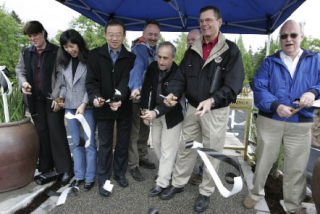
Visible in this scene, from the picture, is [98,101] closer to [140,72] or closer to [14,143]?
[140,72]

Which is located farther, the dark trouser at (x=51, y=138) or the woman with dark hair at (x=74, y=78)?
the dark trouser at (x=51, y=138)

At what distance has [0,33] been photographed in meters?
17.2

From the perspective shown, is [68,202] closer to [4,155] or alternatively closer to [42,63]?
[4,155]

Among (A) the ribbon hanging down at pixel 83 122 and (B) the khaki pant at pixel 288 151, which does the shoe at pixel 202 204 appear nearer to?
(B) the khaki pant at pixel 288 151

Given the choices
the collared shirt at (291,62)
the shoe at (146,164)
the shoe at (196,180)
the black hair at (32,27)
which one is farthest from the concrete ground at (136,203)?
the black hair at (32,27)

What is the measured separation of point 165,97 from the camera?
2.24 m

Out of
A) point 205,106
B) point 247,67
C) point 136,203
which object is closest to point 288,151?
point 205,106

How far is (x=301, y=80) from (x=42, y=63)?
3.02m

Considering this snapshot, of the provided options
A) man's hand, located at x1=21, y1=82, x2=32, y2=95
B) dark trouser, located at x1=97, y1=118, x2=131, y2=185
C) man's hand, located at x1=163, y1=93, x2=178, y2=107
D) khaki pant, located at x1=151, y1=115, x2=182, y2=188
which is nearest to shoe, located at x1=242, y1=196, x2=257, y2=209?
khaki pant, located at x1=151, y1=115, x2=182, y2=188

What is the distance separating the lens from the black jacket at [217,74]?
83.2 inches

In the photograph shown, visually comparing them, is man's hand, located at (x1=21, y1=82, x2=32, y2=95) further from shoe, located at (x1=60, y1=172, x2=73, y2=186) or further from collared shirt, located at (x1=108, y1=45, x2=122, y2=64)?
shoe, located at (x1=60, y1=172, x2=73, y2=186)

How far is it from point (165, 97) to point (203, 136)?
2.08 feet

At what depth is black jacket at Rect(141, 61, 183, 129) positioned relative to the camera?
8.29ft

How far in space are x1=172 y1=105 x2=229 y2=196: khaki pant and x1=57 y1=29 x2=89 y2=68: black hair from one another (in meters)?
1.46
